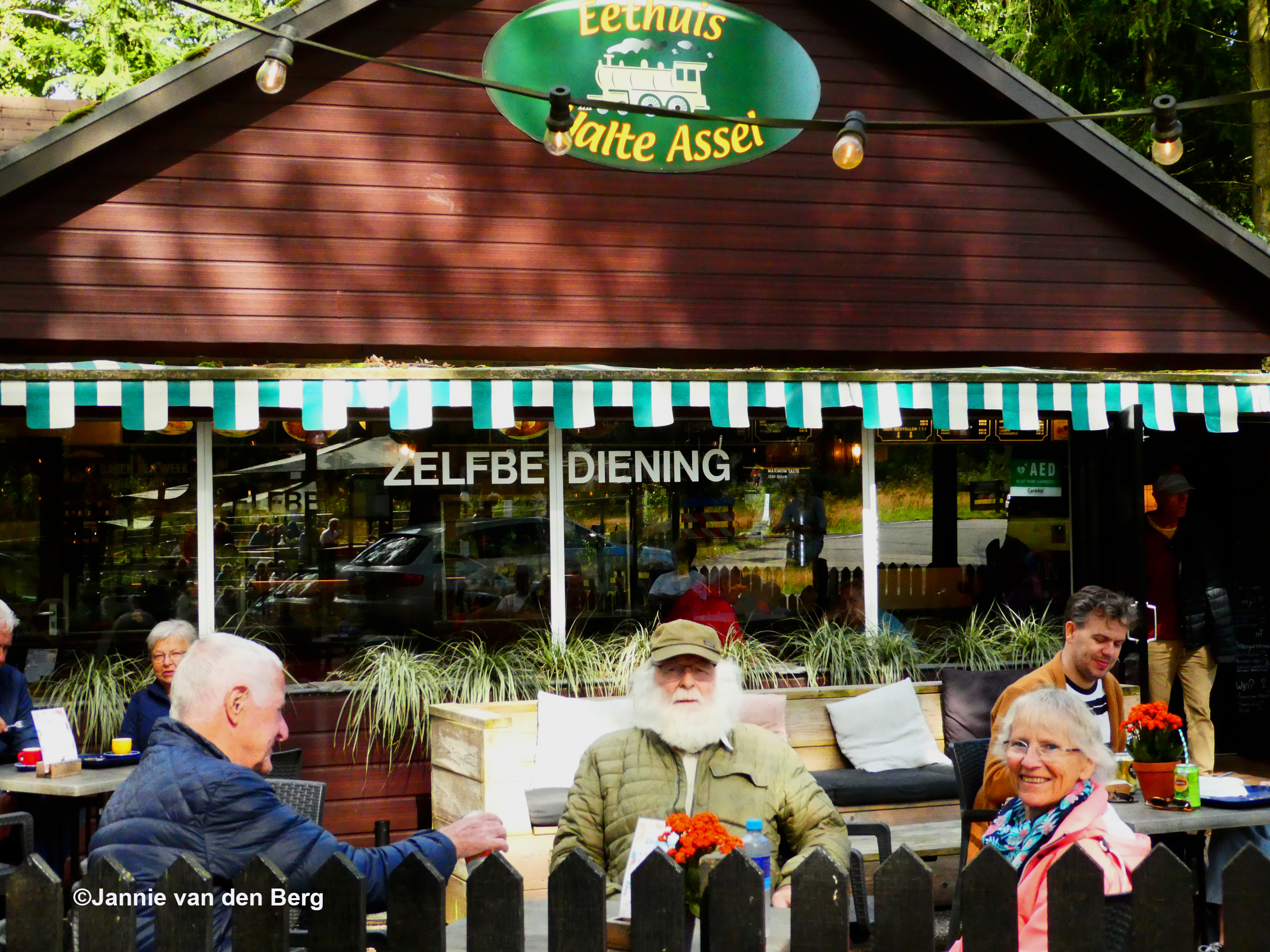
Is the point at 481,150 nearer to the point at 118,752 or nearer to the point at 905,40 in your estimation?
the point at 905,40

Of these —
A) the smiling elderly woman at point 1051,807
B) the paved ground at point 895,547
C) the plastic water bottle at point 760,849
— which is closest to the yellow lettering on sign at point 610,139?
the paved ground at point 895,547

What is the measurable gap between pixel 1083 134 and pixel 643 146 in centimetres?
278

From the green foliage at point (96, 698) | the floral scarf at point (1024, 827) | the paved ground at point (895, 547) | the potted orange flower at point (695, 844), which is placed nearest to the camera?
the potted orange flower at point (695, 844)

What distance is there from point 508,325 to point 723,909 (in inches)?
223

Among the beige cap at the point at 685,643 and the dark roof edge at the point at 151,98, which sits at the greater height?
the dark roof edge at the point at 151,98

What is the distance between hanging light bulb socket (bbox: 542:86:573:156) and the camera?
470 cm

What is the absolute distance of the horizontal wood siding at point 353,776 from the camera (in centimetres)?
693

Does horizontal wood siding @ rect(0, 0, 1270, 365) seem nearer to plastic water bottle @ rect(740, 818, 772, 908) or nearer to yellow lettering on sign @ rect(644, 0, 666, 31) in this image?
yellow lettering on sign @ rect(644, 0, 666, 31)

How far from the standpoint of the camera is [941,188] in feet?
27.1

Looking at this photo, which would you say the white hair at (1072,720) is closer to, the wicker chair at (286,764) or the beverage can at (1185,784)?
the beverage can at (1185,784)

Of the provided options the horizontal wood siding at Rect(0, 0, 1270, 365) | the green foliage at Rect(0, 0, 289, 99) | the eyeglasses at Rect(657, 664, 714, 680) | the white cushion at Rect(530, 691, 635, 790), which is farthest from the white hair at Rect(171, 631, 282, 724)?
the green foliage at Rect(0, 0, 289, 99)

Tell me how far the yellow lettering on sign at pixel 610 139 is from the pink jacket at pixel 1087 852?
5.48m

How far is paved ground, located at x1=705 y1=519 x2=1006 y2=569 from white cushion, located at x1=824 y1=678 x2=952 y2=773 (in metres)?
1.43

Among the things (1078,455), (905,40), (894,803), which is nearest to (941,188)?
(905,40)
